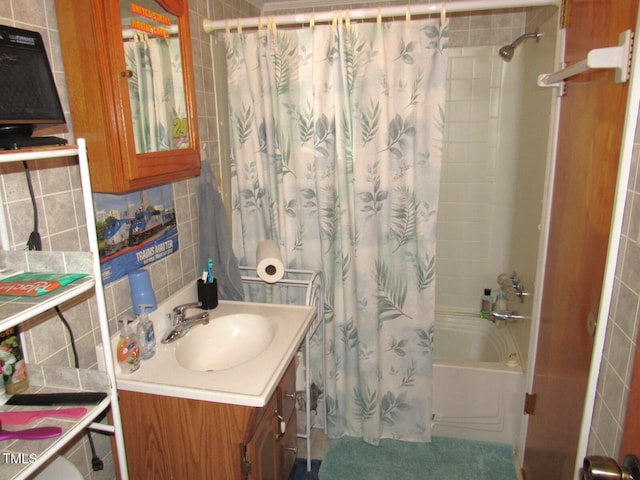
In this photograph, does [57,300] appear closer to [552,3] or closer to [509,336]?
[552,3]

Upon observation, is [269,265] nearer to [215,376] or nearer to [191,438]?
[215,376]

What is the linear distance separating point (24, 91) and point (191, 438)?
100 centimetres

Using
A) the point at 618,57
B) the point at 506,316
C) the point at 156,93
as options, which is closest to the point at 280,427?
the point at 156,93

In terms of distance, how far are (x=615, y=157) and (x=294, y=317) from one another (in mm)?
1147

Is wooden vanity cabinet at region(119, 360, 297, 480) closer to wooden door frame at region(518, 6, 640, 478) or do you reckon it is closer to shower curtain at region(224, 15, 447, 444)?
shower curtain at region(224, 15, 447, 444)

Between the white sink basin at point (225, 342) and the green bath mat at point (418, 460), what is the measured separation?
0.80 metres

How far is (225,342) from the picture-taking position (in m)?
1.65

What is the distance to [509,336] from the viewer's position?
238 centimetres

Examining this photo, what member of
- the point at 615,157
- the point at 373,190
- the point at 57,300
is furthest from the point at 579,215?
the point at 57,300

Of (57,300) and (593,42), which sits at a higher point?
(593,42)

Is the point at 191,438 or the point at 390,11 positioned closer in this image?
the point at 191,438

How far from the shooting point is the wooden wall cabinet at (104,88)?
1119 millimetres

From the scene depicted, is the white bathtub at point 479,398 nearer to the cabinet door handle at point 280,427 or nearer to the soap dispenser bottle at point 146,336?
the cabinet door handle at point 280,427

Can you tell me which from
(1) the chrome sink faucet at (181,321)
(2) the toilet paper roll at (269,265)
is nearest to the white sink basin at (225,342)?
(1) the chrome sink faucet at (181,321)
